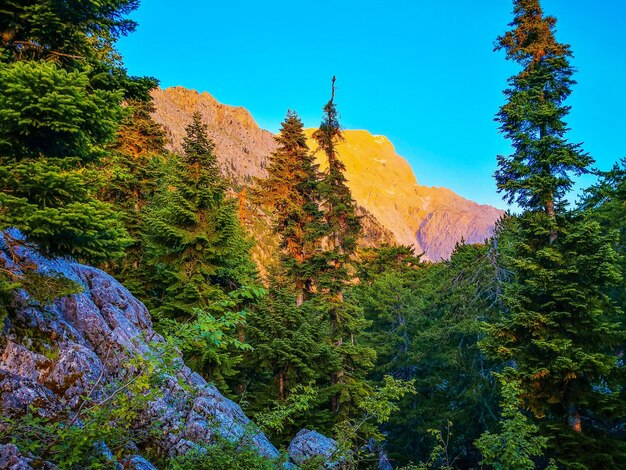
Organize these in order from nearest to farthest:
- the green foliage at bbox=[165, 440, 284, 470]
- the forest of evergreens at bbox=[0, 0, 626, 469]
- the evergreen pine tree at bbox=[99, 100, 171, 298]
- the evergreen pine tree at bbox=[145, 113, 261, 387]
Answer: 1. the green foliage at bbox=[165, 440, 284, 470]
2. the forest of evergreens at bbox=[0, 0, 626, 469]
3. the evergreen pine tree at bbox=[145, 113, 261, 387]
4. the evergreen pine tree at bbox=[99, 100, 171, 298]

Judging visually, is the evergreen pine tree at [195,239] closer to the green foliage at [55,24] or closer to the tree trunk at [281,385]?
the tree trunk at [281,385]

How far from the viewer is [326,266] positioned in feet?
59.1

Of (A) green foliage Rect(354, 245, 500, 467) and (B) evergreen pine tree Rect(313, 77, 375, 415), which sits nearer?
(A) green foliage Rect(354, 245, 500, 467)

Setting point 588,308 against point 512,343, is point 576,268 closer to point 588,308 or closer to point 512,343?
point 588,308

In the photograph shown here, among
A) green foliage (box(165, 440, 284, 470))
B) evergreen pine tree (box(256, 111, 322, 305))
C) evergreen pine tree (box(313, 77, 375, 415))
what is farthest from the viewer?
evergreen pine tree (box(256, 111, 322, 305))

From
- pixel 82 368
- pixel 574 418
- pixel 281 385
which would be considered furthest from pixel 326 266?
pixel 82 368

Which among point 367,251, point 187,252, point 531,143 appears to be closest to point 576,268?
point 531,143

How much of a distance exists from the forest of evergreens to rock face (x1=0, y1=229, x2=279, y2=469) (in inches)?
23.5

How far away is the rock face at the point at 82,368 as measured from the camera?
186 inches

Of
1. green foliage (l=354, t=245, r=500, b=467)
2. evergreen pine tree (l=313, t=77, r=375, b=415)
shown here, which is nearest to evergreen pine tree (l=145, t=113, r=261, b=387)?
evergreen pine tree (l=313, t=77, r=375, b=415)

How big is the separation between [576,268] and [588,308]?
121 cm

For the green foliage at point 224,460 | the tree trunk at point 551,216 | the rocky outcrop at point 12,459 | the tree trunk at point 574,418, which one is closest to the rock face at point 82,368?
the rocky outcrop at point 12,459

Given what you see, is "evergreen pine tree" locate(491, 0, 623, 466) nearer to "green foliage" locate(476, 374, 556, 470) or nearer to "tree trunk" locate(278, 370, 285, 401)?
"green foliage" locate(476, 374, 556, 470)

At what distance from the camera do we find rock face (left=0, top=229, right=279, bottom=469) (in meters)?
4.72
